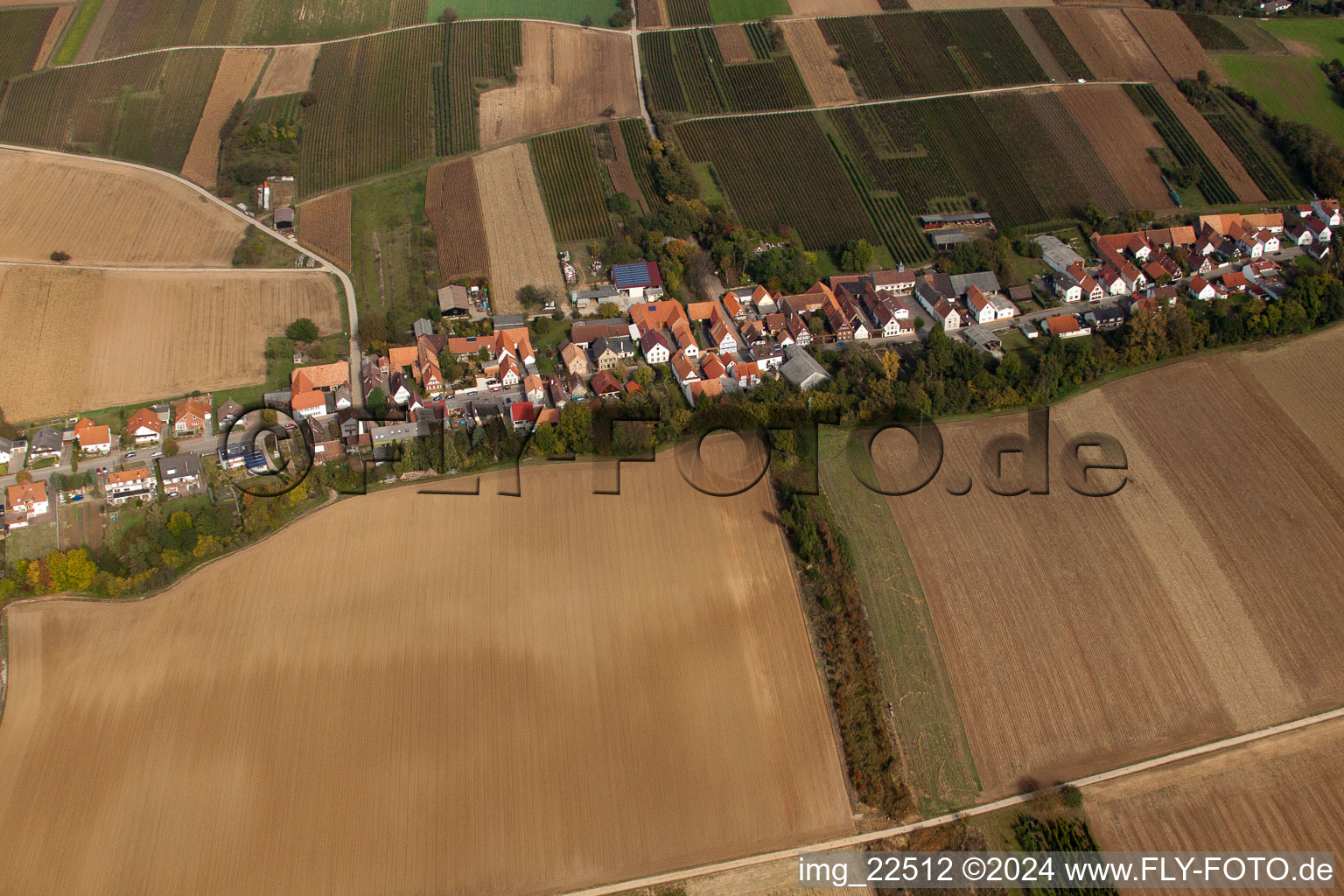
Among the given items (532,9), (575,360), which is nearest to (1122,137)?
(575,360)

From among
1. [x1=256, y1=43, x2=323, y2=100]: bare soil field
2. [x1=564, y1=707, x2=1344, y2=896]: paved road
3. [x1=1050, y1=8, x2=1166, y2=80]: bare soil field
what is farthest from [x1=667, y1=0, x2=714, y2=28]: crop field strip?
[x1=564, y1=707, x2=1344, y2=896]: paved road

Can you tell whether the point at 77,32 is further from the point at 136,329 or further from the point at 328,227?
the point at 136,329

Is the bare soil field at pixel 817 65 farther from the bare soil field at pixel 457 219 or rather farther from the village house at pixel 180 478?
the village house at pixel 180 478

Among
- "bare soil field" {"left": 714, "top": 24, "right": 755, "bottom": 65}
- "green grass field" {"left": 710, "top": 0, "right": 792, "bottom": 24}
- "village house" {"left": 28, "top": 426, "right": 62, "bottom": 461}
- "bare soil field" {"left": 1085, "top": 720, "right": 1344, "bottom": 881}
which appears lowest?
"bare soil field" {"left": 1085, "top": 720, "right": 1344, "bottom": 881}

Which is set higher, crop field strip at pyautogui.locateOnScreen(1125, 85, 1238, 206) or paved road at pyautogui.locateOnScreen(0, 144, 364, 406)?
paved road at pyautogui.locateOnScreen(0, 144, 364, 406)

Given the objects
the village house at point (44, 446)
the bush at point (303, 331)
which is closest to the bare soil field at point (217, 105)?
the bush at point (303, 331)

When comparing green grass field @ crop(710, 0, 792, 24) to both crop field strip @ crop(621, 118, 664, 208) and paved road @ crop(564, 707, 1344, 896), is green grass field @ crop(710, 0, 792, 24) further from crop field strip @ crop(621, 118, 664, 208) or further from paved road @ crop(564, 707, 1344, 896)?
paved road @ crop(564, 707, 1344, 896)

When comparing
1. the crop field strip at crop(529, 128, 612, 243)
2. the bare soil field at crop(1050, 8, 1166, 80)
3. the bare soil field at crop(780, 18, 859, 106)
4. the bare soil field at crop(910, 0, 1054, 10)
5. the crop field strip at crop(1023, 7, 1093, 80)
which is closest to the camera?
the crop field strip at crop(529, 128, 612, 243)

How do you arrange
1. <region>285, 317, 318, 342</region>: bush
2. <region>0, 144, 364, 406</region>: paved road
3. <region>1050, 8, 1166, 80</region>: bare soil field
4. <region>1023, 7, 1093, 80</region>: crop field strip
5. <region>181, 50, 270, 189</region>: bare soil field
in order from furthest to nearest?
<region>1023, 7, 1093, 80</region>: crop field strip
<region>1050, 8, 1166, 80</region>: bare soil field
<region>181, 50, 270, 189</region>: bare soil field
<region>285, 317, 318, 342</region>: bush
<region>0, 144, 364, 406</region>: paved road

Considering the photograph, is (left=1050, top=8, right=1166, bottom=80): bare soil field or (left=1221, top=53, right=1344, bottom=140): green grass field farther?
(left=1050, top=8, right=1166, bottom=80): bare soil field
